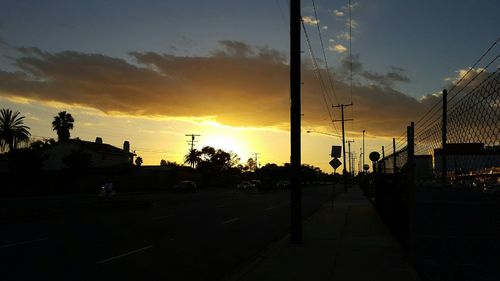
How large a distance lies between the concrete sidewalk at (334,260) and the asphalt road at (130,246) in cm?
80

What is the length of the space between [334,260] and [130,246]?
526 cm

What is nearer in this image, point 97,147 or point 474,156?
point 474,156

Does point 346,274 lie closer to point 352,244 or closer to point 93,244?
point 352,244

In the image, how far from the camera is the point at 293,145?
544 inches

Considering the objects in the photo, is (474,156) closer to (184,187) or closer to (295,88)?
(295,88)

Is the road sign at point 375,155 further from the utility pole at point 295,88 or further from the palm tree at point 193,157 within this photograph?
the palm tree at point 193,157

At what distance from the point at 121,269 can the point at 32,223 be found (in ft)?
33.4

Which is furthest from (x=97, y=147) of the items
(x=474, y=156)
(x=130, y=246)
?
(x=474, y=156)

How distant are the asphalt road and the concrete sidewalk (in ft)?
2.61

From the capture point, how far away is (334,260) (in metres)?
10.6

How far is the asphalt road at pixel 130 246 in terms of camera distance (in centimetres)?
956

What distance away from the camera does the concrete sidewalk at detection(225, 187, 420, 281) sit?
9.08 meters

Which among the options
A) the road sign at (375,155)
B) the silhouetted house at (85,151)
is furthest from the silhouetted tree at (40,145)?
the road sign at (375,155)

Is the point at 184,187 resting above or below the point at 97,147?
below
